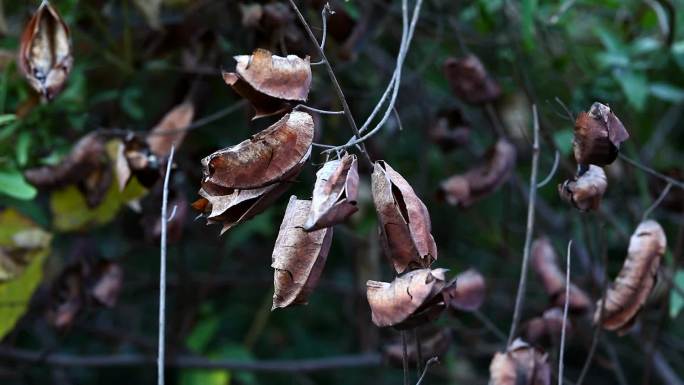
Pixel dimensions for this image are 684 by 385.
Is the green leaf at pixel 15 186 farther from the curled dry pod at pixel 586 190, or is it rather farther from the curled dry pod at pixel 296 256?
the curled dry pod at pixel 586 190

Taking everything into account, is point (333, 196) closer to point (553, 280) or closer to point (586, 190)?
point (586, 190)

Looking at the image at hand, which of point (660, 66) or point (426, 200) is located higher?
point (660, 66)

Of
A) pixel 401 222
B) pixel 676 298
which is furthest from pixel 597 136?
pixel 676 298

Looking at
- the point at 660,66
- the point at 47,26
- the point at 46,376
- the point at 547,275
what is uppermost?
the point at 47,26

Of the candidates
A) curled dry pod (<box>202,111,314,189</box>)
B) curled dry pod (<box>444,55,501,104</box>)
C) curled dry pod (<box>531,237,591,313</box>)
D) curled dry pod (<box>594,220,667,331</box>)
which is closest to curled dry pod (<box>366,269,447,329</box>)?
curled dry pod (<box>202,111,314,189</box>)

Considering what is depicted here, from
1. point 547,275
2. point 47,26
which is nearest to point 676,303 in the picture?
point 547,275

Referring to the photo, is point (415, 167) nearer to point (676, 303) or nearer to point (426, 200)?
point (426, 200)
